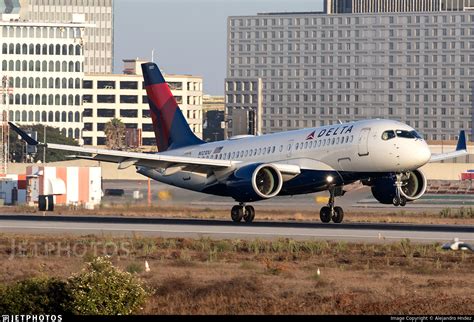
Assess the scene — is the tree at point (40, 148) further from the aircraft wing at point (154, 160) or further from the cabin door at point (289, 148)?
the cabin door at point (289, 148)

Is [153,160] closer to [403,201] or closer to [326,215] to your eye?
[326,215]

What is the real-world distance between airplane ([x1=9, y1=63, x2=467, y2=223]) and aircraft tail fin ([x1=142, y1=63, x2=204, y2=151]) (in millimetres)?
3508

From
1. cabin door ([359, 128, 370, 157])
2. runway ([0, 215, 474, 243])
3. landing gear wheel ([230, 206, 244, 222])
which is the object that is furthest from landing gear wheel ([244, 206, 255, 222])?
cabin door ([359, 128, 370, 157])

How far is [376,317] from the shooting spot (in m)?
25.2

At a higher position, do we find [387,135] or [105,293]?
[387,135]

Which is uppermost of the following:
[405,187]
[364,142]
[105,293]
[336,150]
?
[364,142]

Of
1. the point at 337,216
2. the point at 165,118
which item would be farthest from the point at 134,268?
the point at 165,118

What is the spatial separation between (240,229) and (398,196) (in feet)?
24.3

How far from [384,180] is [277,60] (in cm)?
12448

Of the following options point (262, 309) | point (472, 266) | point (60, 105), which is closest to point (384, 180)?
point (472, 266)

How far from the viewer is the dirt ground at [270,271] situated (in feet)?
88.4

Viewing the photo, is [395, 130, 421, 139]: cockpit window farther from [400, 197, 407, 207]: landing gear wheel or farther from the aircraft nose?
[400, 197, 407, 207]: landing gear wheel

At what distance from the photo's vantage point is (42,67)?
18738 cm

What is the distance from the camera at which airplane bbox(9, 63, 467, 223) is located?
53.4 m
